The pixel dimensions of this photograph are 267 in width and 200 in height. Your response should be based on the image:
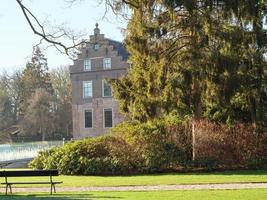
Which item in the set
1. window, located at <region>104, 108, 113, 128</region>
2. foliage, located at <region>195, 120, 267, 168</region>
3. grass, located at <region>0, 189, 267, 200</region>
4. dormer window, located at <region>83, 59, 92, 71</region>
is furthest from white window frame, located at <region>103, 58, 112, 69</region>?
grass, located at <region>0, 189, 267, 200</region>

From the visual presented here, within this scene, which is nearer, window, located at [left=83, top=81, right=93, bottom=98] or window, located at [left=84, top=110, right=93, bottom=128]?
window, located at [left=84, top=110, right=93, bottom=128]

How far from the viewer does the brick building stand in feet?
181

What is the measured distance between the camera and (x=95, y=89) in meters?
56.1

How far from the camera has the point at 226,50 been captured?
76.0 feet

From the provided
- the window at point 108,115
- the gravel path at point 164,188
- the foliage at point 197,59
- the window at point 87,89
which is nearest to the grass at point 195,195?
the gravel path at point 164,188

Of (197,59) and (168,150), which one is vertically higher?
(197,59)

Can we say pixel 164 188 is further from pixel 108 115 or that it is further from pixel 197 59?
pixel 108 115

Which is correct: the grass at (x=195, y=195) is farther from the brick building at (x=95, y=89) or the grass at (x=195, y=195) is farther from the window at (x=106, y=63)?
the window at (x=106, y=63)

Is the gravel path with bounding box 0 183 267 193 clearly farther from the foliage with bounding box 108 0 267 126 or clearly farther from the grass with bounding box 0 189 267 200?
the foliage with bounding box 108 0 267 126

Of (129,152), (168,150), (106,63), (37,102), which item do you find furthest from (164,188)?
(37,102)

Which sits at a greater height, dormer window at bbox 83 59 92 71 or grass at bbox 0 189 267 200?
dormer window at bbox 83 59 92 71

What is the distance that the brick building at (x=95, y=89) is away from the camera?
181 ft

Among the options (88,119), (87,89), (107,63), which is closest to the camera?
(107,63)

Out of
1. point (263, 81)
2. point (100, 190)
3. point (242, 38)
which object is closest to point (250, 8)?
point (242, 38)
